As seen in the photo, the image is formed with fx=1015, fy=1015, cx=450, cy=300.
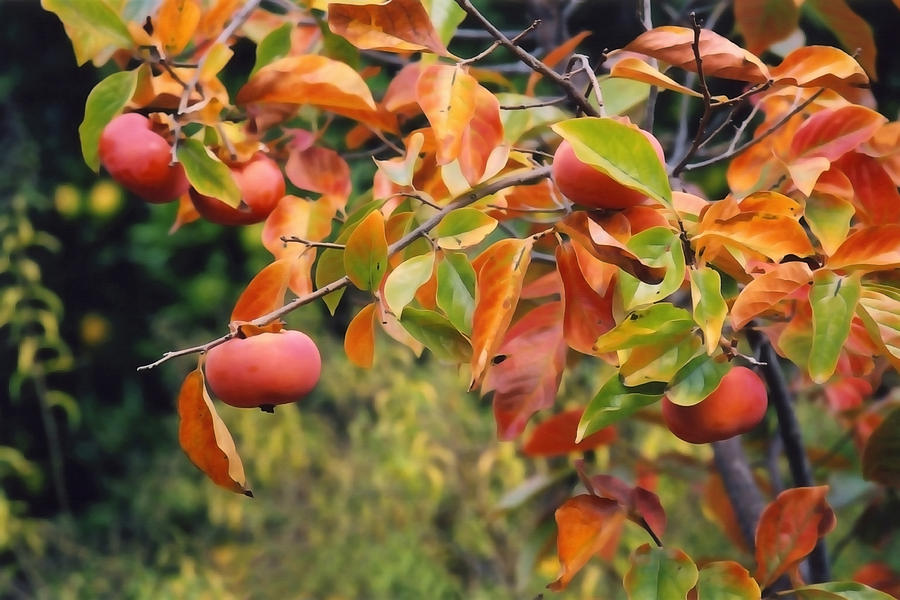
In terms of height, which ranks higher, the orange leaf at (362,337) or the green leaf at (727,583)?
the orange leaf at (362,337)

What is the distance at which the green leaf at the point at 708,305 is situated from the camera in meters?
0.50

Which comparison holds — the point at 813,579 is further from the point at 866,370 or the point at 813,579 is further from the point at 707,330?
the point at 707,330

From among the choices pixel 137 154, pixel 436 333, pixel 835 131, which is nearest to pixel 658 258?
pixel 436 333

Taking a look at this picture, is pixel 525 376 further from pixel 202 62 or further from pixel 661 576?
pixel 202 62

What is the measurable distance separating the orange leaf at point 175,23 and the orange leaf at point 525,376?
1.03 feet

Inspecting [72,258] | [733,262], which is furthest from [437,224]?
[72,258]

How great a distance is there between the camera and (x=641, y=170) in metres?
0.52

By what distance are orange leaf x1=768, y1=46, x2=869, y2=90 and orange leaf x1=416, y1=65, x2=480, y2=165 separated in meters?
0.18

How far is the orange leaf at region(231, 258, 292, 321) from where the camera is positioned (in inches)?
24.4

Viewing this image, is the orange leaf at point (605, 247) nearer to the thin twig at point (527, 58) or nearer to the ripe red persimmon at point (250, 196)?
the thin twig at point (527, 58)

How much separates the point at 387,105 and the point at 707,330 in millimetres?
401

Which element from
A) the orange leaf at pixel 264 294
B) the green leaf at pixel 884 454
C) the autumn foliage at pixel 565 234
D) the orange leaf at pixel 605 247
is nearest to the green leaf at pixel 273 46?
the autumn foliage at pixel 565 234

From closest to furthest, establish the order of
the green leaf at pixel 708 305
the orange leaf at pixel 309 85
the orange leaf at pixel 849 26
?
1. the green leaf at pixel 708 305
2. the orange leaf at pixel 309 85
3. the orange leaf at pixel 849 26

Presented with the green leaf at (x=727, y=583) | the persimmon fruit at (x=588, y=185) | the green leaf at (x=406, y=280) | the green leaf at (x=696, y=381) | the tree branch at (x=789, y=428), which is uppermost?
the persimmon fruit at (x=588, y=185)
